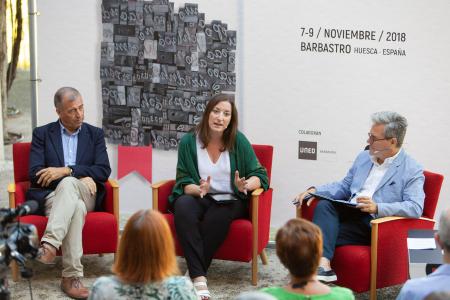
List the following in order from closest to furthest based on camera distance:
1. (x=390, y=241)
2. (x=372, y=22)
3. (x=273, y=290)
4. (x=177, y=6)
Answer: (x=273, y=290)
(x=390, y=241)
(x=372, y=22)
(x=177, y=6)

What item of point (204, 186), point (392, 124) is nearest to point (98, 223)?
point (204, 186)

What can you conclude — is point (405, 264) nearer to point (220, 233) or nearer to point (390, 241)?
point (390, 241)

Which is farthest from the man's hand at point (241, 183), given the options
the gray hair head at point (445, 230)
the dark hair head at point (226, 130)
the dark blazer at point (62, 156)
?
the gray hair head at point (445, 230)

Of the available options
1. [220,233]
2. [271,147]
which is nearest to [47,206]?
[220,233]

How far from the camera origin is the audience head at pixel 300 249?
282cm

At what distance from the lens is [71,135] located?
5.53 m

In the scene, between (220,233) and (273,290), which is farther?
(220,233)

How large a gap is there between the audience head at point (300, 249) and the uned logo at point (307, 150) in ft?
9.59

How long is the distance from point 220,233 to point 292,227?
231 centimetres

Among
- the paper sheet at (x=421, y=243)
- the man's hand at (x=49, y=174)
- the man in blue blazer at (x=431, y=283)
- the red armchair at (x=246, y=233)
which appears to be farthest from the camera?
the man's hand at (x=49, y=174)

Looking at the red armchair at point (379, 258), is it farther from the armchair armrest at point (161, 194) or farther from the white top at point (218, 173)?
the armchair armrest at point (161, 194)

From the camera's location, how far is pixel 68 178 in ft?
17.3

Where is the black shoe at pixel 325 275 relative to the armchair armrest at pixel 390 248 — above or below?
below

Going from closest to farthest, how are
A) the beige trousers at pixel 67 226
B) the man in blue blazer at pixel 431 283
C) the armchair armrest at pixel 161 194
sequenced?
the man in blue blazer at pixel 431 283
the beige trousers at pixel 67 226
the armchair armrest at pixel 161 194
